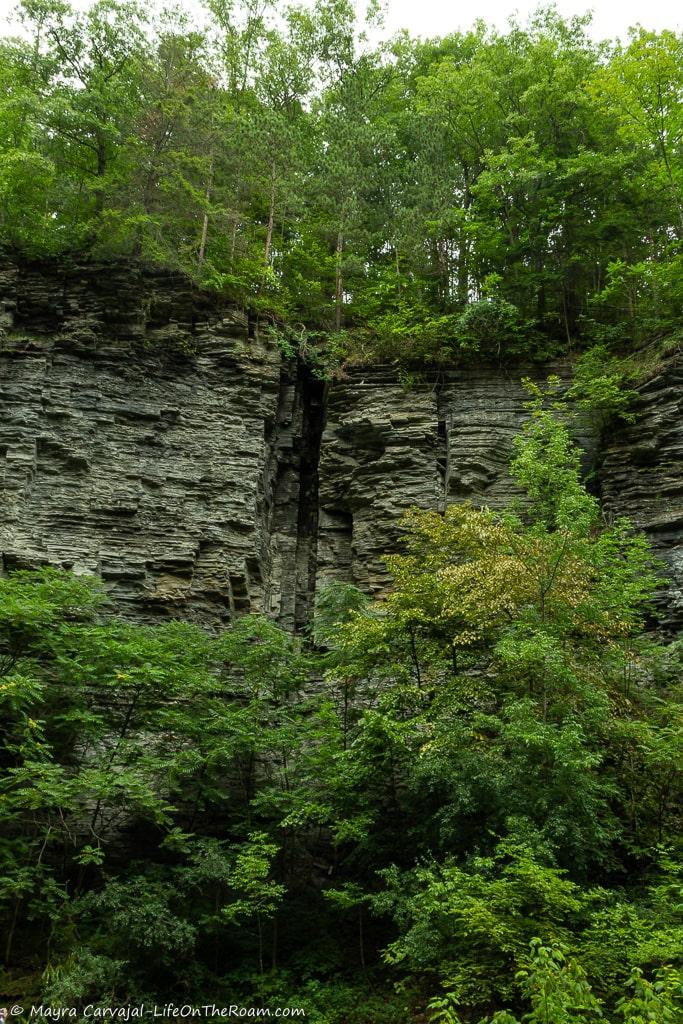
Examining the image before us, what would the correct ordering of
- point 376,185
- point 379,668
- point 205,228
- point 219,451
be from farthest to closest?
point 376,185 < point 205,228 < point 219,451 < point 379,668

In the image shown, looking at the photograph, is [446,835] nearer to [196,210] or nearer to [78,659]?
[78,659]

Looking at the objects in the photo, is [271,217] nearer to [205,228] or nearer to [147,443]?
[205,228]

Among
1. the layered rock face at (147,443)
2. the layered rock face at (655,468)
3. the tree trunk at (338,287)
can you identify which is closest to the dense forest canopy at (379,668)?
the tree trunk at (338,287)

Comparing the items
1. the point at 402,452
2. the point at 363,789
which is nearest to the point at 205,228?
the point at 402,452

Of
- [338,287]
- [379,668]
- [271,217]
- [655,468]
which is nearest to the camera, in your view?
[379,668]

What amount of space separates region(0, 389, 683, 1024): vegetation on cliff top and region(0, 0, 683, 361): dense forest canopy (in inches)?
304

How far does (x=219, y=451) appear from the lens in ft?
52.0

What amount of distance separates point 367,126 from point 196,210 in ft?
18.5

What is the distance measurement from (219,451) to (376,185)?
956 centimetres

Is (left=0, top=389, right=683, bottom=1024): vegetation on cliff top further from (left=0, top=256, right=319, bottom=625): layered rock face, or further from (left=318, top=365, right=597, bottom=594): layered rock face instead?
(left=318, top=365, right=597, bottom=594): layered rock face

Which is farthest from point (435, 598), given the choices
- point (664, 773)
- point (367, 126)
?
point (367, 126)

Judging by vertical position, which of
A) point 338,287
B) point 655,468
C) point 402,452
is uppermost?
point 338,287

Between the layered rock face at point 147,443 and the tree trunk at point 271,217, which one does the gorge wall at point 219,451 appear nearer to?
the layered rock face at point 147,443

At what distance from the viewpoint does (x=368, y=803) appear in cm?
1013
